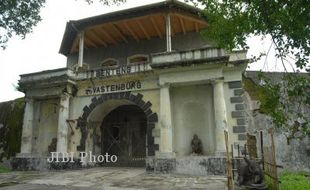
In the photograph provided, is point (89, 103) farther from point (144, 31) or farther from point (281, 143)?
point (281, 143)

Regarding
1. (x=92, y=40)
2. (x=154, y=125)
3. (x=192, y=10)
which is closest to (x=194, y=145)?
(x=154, y=125)

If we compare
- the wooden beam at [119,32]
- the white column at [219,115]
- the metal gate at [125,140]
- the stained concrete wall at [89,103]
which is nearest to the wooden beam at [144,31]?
the wooden beam at [119,32]

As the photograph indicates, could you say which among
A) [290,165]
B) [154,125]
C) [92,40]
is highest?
[92,40]

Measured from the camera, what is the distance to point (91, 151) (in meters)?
14.9

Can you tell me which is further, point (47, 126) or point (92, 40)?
point (92, 40)

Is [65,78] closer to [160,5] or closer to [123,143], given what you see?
[123,143]

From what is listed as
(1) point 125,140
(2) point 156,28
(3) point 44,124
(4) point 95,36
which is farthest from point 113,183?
(4) point 95,36

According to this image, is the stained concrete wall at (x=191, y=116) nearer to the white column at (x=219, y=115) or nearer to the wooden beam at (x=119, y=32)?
the white column at (x=219, y=115)

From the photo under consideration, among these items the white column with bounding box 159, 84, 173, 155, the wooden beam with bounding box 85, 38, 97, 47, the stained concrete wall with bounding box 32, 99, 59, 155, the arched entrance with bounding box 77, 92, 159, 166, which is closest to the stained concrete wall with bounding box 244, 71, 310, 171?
the white column with bounding box 159, 84, 173, 155

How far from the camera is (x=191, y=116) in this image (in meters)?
13.5

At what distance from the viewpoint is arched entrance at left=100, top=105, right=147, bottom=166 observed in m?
16.0

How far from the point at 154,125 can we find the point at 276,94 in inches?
311

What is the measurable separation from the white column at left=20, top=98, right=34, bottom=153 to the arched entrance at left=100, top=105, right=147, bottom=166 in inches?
146

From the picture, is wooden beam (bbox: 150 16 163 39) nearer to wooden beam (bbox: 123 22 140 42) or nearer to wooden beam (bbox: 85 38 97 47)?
wooden beam (bbox: 123 22 140 42)
